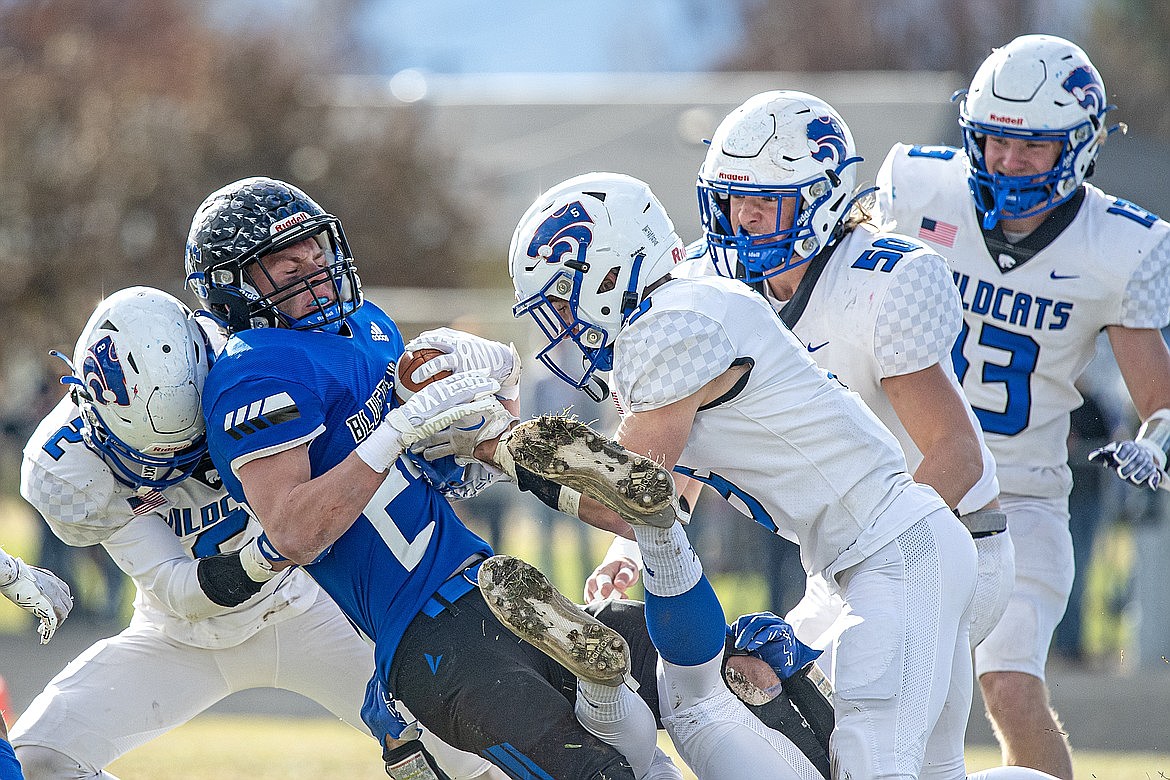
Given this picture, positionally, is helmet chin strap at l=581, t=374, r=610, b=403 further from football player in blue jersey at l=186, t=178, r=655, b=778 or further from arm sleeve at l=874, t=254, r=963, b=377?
arm sleeve at l=874, t=254, r=963, b=377

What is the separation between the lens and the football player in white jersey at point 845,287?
3826 mm

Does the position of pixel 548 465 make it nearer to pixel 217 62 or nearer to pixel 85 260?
pixel 85 260

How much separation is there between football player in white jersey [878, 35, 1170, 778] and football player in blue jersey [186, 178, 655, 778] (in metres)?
1.89

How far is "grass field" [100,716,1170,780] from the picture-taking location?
6.12 meters

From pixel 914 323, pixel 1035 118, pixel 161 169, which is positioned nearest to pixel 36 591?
pixel 914 323

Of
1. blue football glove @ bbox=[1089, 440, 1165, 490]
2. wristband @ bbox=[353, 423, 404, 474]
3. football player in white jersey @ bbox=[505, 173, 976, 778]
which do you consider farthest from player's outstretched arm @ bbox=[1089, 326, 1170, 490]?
wristband @ bbox=[353, 423, 404, 474]

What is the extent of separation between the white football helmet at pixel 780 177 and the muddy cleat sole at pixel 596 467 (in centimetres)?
110

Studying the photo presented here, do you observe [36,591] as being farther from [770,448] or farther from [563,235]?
[770,448]

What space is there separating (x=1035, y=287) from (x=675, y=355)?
1969 millimetres

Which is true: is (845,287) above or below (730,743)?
above

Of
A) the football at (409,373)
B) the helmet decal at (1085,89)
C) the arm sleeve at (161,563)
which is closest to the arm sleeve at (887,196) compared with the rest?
the helmet decal at (1085,89)

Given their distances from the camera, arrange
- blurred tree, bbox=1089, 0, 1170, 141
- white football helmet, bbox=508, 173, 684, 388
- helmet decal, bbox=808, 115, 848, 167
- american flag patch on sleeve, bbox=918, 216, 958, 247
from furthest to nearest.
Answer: blurred tree, bbox=1089, 0, 1170, 141
american flag patch on sleeve, bbox=918, 216, 958, 247
helmet decal, bbox=808, 115, 848, 167
white football helmet, bbox=508, 173, 684, 388

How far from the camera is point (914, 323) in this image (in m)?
3.80

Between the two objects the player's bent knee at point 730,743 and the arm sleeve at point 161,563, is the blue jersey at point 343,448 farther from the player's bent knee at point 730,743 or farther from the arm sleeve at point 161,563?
the player's bent knee at point 730,743
